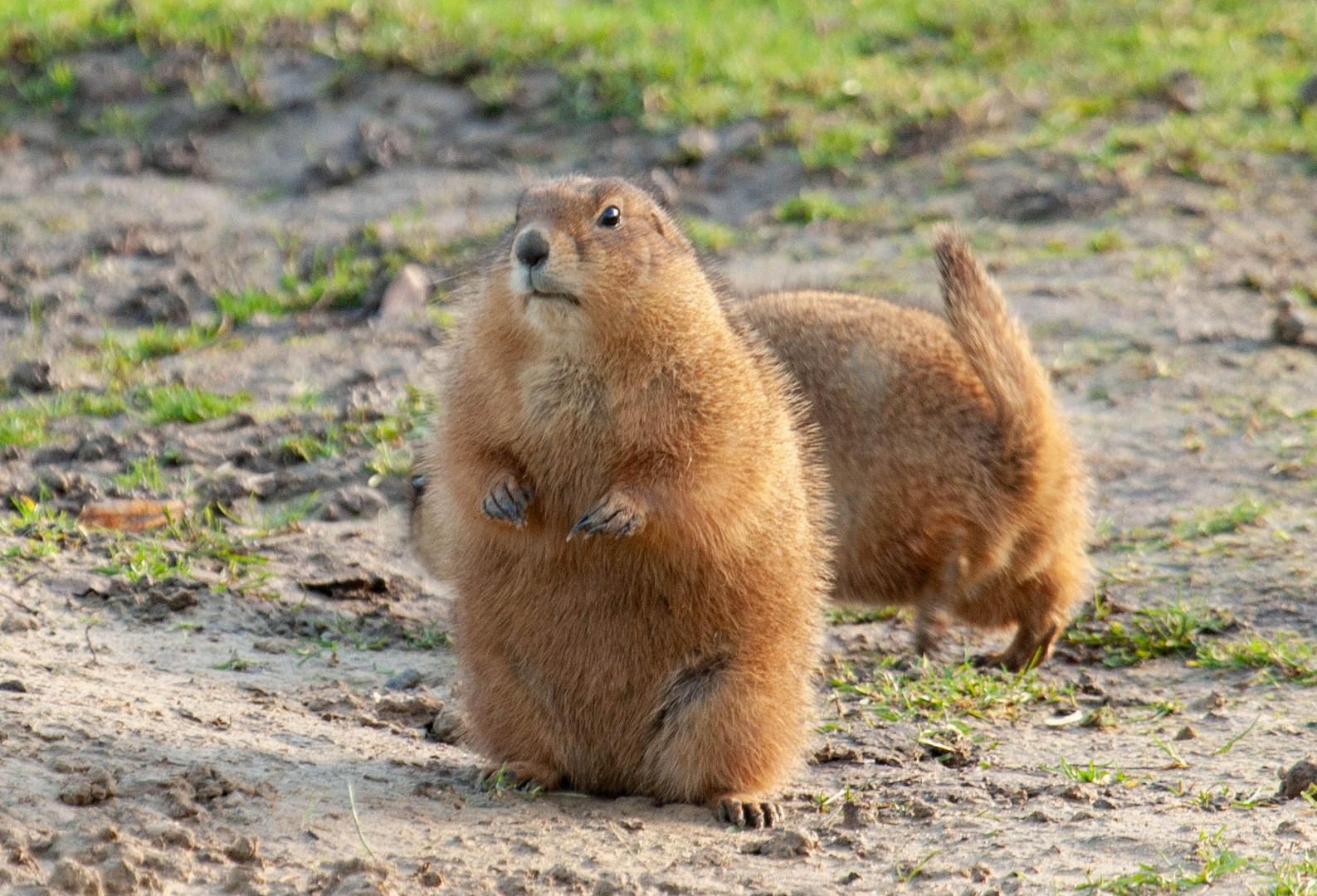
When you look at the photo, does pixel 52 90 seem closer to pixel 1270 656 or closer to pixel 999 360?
pixel 999 360

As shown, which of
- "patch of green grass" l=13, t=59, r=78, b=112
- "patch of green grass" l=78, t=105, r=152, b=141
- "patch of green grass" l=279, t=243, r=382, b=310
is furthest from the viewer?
"patch of green grass" l=13, t=59, r=78, b=112

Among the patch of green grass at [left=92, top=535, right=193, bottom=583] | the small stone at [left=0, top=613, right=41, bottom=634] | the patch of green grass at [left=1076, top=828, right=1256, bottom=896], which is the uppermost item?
the small stone at [left=0, top=613, right=41, bottom=634]

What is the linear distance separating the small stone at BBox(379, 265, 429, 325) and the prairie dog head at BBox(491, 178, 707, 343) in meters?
3.57

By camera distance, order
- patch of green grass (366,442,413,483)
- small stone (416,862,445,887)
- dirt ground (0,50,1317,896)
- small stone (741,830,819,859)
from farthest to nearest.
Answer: patch of green grass (366,442,413,483)
small stone (741,830,819,859)
dirt ground (0,50,1317,896)
small stone (416,862,445,887)

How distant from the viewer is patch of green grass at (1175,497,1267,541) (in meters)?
6.27

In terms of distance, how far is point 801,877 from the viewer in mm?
3748

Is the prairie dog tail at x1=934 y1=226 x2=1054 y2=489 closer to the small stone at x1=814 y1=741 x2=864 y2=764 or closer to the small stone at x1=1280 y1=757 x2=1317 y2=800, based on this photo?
the small stone at x1=814 y1=741 x2=864 y2=764

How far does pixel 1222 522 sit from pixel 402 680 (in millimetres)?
2981

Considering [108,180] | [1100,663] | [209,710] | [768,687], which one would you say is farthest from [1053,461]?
[108,180]

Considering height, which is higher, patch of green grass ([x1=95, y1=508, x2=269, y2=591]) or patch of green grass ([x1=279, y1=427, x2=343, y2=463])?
patch of green grass ([x1=279, y1=427, x2=343, y2=463])

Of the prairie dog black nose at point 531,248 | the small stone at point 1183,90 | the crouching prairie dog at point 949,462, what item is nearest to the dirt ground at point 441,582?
the crouching prairie dog at point 949,462

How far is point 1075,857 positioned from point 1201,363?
4154 mm

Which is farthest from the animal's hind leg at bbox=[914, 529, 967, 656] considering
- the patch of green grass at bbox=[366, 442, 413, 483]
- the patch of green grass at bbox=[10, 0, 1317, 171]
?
the patch of green grass at bbox=[10, 0, 1317, 171]

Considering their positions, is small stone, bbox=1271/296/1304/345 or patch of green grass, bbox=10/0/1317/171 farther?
patch of green grass, bbox=10/0/1317/171
